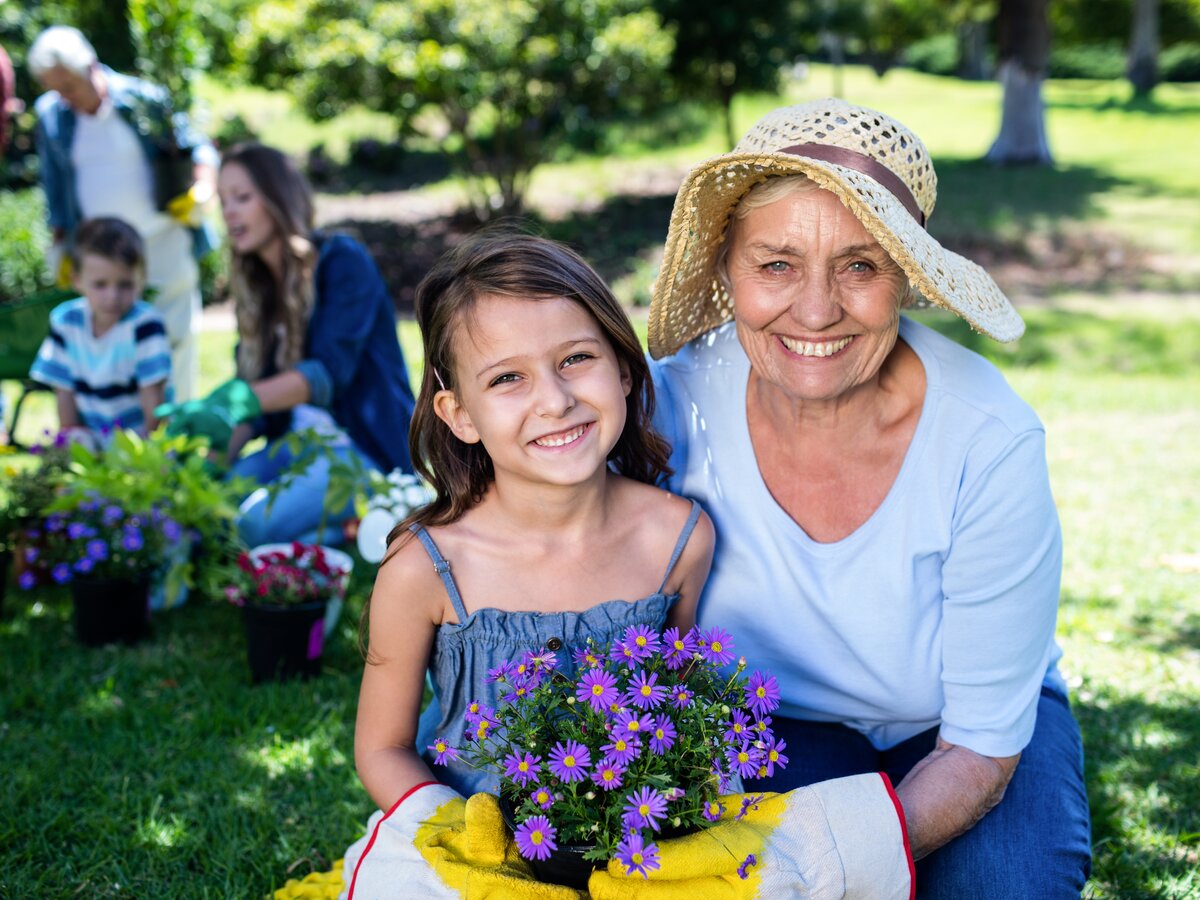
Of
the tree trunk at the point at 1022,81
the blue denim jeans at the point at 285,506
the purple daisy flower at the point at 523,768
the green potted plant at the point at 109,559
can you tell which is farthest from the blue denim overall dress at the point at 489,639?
the tree trunk at the point at 1022,81

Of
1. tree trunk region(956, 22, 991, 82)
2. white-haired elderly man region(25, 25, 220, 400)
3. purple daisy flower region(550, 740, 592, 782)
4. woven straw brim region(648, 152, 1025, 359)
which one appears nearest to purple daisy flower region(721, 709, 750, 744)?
purple daisy flower region(550, 740, 592, 782)

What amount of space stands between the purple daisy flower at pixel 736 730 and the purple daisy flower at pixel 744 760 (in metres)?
0.01

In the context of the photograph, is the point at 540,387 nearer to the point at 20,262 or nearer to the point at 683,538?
the point at 683,538

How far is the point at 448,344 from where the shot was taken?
2174 millimetres

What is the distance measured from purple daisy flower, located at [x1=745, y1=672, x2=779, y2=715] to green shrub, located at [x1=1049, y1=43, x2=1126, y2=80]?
1531 inches

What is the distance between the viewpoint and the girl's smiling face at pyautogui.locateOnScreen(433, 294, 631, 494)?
2.05 meters

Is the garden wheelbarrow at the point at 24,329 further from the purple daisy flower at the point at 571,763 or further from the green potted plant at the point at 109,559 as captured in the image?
the purple daisy flower at the point at 571,763

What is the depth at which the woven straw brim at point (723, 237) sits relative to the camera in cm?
194

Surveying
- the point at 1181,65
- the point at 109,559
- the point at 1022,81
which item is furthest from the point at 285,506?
the point at 1181,65

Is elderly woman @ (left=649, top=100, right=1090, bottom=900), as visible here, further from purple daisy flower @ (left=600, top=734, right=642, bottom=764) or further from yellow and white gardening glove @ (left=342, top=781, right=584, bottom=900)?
yellow and white gardening glove @ (left=342, top=781, right=584, bottom=900)

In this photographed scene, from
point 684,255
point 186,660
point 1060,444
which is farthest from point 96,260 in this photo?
point 1060,444

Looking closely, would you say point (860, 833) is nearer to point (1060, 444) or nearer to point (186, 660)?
point (186, 660)

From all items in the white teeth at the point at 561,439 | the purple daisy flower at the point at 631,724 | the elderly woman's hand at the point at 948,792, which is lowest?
the elderly woman's hand at the point at 948,792

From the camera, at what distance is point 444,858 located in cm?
179
